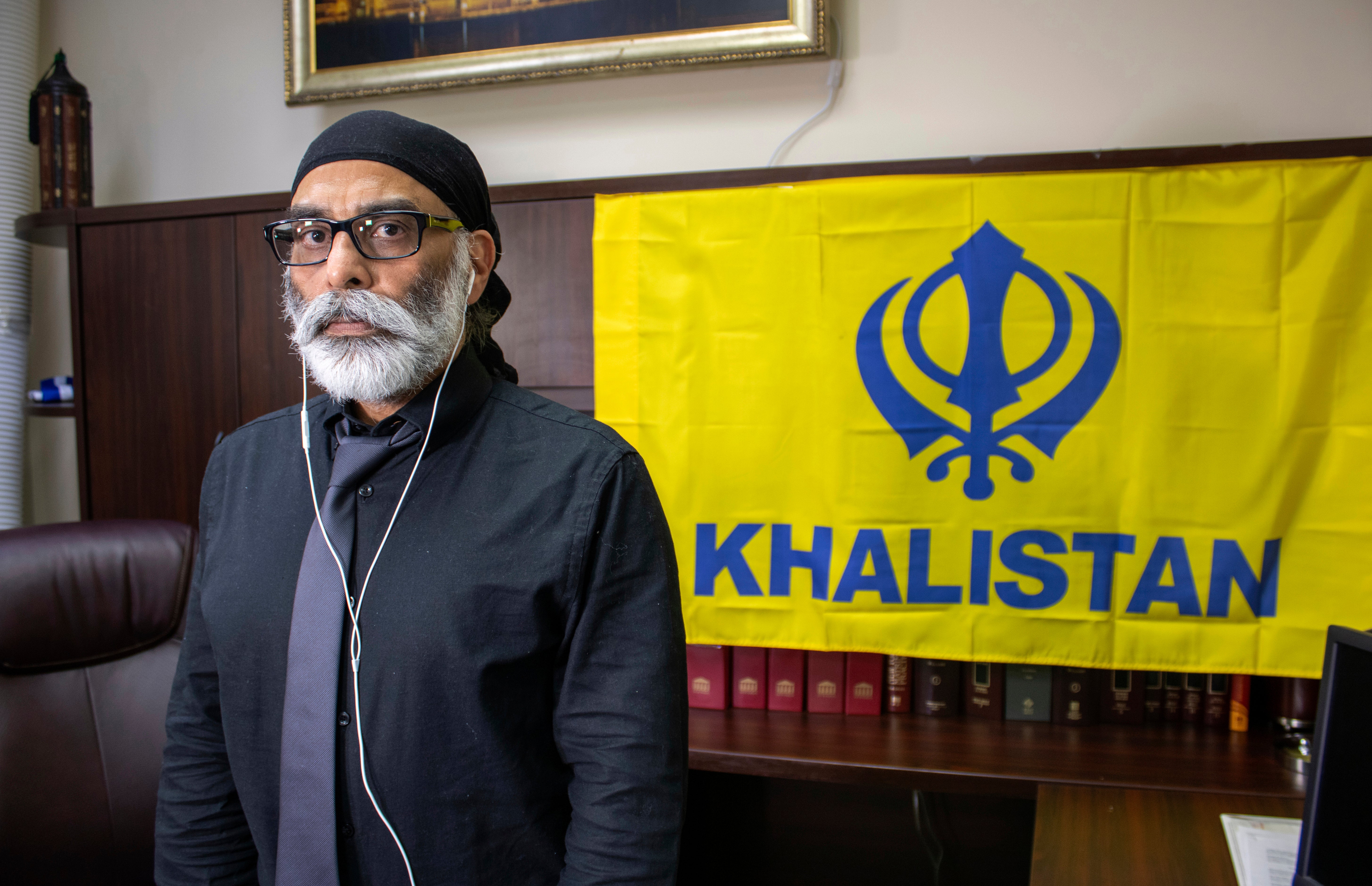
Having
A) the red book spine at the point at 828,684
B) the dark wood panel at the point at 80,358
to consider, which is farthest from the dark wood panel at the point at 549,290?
the dark wood panel at the point at 80,358

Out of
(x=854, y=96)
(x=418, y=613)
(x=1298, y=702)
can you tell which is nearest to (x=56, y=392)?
(x=418, y=613)

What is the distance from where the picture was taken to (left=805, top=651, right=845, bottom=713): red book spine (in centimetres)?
176

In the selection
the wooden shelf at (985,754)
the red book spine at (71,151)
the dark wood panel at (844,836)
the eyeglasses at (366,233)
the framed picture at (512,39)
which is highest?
the framed picture at (512,39)

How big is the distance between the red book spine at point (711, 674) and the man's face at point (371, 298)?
109 centimetres

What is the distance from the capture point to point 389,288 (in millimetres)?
885

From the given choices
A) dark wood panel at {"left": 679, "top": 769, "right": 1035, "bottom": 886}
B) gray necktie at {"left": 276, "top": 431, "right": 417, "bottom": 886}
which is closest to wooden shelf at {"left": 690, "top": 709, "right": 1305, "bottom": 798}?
dark wood panel at {"left": 679, "top": 769, "right": 1035, "bottom": 886}

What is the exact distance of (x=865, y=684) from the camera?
1747 mm

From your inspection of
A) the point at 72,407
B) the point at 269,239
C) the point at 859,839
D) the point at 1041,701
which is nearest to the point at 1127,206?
the point at 1041,701

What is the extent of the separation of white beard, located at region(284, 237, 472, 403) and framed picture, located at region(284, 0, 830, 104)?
50.8 inches

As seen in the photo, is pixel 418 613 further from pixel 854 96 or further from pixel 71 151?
pixel 71 151

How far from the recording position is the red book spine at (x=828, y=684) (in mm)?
1760

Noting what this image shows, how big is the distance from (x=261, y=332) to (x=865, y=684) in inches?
69.0

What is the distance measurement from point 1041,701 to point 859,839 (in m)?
0.70

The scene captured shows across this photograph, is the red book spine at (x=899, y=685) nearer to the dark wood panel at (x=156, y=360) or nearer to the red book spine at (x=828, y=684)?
the red book spine at (x=828, y=684)
